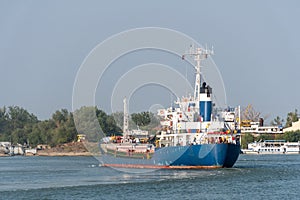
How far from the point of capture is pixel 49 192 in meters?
58.8

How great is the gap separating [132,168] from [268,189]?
3074 centimetres

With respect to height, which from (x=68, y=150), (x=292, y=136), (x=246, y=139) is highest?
(x=292, y=136)

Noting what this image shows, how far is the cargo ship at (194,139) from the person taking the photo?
261 feet

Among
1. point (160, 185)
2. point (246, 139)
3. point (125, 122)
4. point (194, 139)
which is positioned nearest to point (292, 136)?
point (246, 139)

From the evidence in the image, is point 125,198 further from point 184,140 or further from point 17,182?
point 184,140

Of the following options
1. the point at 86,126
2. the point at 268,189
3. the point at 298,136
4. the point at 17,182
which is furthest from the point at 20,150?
the point at 268,189

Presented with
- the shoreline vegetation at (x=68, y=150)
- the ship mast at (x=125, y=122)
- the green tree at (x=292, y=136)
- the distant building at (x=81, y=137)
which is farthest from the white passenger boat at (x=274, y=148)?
the ship mast at (x=125, y=122)

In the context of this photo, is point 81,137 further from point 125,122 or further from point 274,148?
point 125,122

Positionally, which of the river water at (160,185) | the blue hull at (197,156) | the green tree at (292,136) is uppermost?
the green tree at (292,136)

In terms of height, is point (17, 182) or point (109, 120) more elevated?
point (109, 120)

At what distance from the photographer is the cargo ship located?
261ft

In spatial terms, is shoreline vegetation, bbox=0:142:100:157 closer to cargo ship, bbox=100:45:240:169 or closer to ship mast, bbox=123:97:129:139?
ship mast, bbox=123:97:129:139

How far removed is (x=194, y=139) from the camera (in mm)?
82875

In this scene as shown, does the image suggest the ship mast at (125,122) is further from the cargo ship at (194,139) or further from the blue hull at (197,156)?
the blue hull at (197,156)
